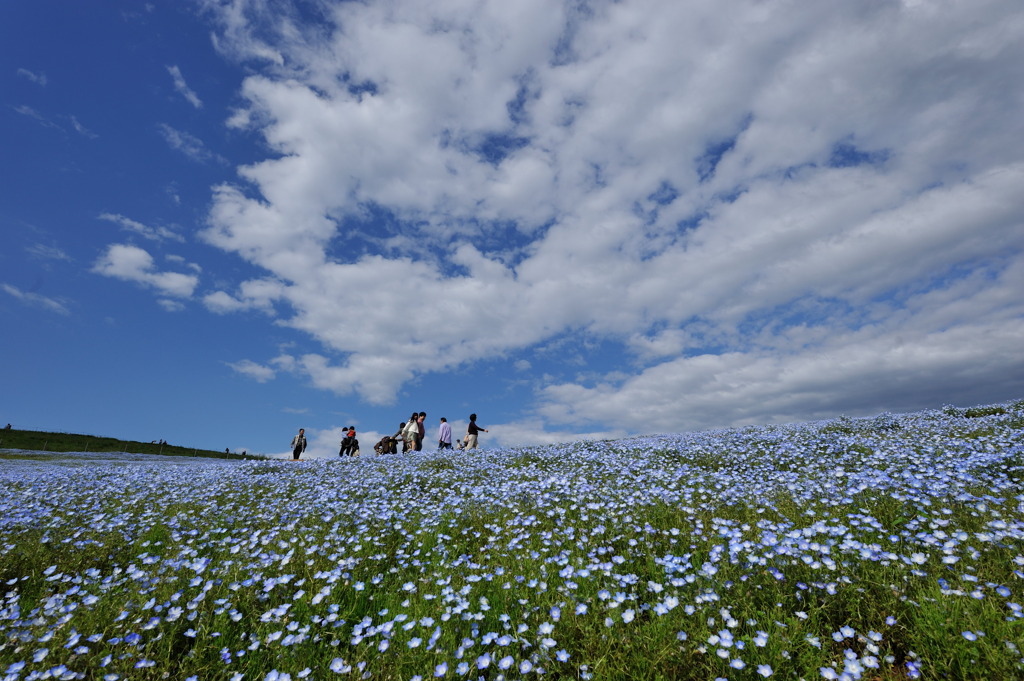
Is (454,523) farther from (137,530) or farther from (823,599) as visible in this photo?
(137,530)

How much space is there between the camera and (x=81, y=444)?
5259 centimetres

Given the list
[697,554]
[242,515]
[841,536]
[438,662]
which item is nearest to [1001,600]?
[841,536]

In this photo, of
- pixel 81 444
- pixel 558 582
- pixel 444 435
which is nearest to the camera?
pixel 558 582

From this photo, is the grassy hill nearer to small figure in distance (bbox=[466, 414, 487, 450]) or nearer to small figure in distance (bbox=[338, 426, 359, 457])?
small figure in distance (bbox=[338, 426, 359, 457])

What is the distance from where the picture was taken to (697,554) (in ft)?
16.9

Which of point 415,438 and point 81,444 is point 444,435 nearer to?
point 415,438

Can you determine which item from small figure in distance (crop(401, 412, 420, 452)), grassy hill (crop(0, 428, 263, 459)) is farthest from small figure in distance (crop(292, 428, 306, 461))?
grassy hill (crop(0, 428, 263, 459))

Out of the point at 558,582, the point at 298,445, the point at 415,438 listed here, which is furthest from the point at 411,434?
the point at 558,582

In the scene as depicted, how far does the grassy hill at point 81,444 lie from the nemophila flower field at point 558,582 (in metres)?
53.0

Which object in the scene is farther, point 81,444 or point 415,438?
point 81,444

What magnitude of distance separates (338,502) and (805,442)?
392 inches

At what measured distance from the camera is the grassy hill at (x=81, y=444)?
46.9 m

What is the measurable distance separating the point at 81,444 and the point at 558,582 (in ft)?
219

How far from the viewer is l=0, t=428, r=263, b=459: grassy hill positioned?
46.9 meters
